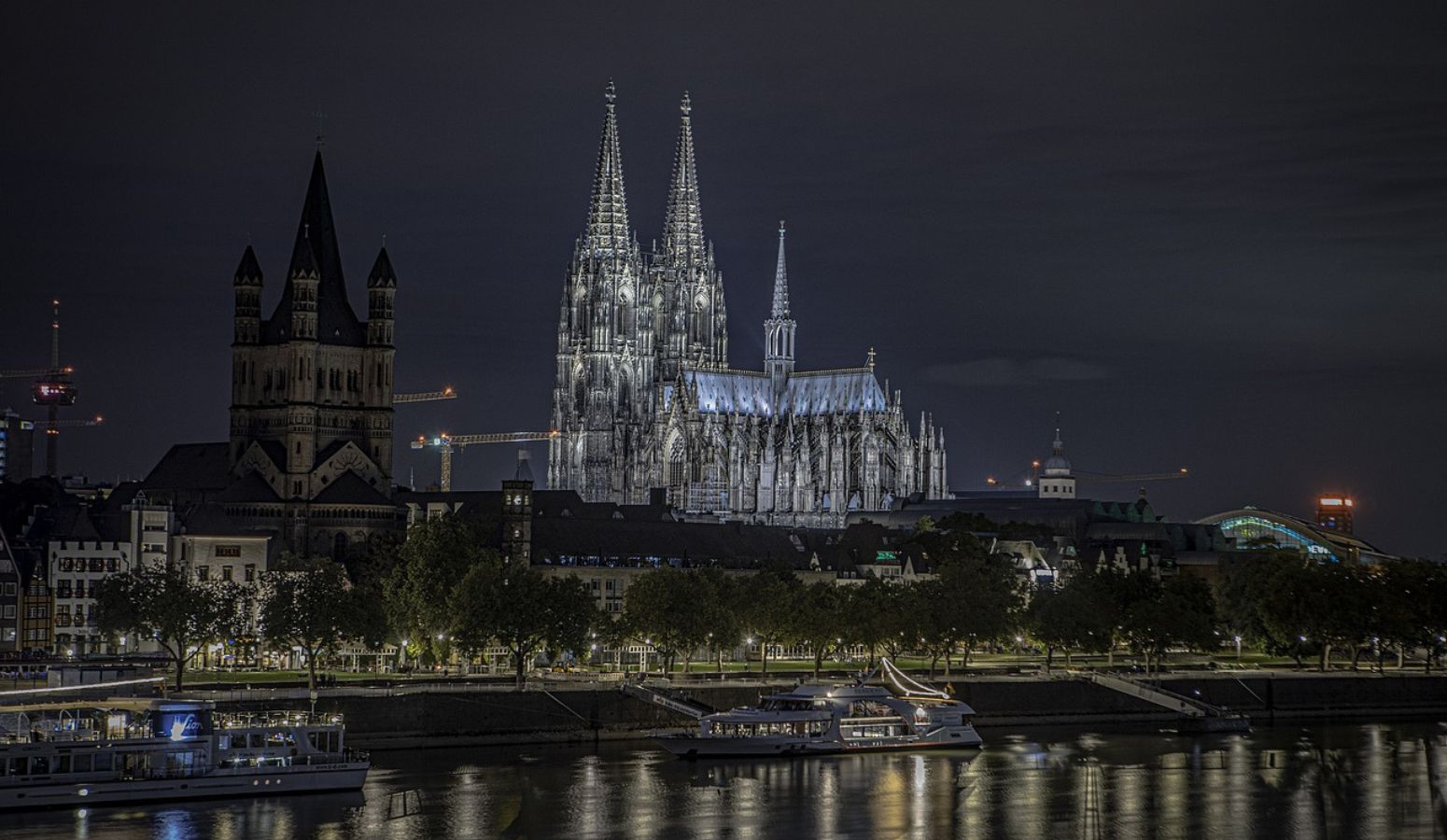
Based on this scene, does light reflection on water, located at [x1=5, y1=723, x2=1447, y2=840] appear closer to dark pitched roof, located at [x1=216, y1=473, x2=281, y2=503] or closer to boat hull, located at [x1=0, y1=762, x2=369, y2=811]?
boat hull, located at [x1=0, y1=762, x2=369, y2=811]

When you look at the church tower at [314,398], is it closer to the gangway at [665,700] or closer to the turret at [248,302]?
the turret at [248,302]

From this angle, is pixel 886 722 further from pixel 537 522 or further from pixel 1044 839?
pixel 537 522

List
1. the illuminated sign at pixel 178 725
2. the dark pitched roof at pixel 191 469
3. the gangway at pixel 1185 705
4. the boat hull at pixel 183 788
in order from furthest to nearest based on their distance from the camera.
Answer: the dark pitched roof at pixel 191 469, the gangway at pixel 1185 705, the illuminated sign at pixel 178 725, the boat hull at pixel 183 788

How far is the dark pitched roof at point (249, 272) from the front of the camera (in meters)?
188

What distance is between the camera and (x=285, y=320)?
7377 inches

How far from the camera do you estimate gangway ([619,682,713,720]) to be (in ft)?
438

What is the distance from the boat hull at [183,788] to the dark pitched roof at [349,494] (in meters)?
72.4

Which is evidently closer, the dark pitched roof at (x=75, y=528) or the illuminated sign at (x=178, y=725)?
the illuminated sign at (x=178, y=725)

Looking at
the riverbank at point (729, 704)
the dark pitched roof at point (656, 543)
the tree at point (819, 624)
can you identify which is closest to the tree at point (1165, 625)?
the riverbank at point (729, 704)

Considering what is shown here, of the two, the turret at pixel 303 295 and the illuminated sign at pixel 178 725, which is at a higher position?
the turret at pixel 303 295

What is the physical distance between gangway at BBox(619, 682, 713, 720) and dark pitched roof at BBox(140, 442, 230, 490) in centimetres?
6208

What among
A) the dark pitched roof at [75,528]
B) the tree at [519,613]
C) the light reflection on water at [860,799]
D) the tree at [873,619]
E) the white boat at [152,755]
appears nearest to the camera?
the light reflection on water at [860,799]

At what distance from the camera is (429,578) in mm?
152875

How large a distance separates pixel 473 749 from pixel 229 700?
13.1m
